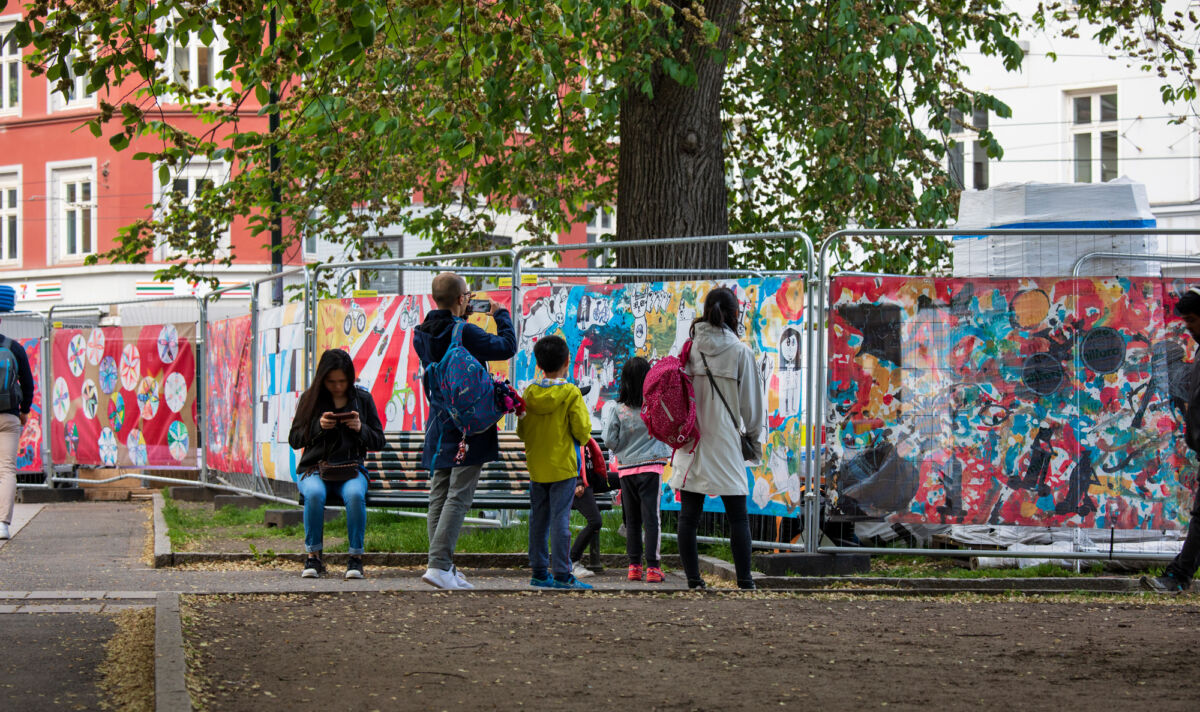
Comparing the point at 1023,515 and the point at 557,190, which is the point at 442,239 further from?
the point at 1023,515

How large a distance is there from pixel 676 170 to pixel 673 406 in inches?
195

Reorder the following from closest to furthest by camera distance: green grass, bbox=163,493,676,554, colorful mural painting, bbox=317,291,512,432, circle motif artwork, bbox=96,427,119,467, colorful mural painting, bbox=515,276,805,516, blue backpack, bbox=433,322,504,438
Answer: blue backpack, bbox=433,322,504,438
colorful mural painting, bbox=515,276,805,516
green grass, bbox=163,493,676,554
colorful mural painting, bbox=317,291,512,432
circle motif artwork, bbox=96,427,119,467

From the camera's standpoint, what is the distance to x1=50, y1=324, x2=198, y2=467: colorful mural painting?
16.7m

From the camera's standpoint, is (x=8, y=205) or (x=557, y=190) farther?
(x=8, y=205)

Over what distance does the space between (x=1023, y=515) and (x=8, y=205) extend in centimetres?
3237

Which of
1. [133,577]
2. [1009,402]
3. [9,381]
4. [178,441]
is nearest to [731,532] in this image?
[1009,402]

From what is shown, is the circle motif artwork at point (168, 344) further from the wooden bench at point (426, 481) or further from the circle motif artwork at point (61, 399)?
the wooden bench at point (426, 481)

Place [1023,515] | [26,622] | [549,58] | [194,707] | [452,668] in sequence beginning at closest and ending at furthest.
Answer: [194,707] → [452,668] → [26,622] → [1023,515] → [549,58]

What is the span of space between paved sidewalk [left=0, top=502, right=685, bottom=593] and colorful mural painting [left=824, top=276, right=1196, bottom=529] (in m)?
1.59

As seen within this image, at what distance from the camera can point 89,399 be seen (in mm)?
17469

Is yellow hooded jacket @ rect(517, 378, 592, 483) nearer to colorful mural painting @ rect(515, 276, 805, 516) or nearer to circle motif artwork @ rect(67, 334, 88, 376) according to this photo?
colorful mural painting @ rect(515, 276, 805, 516)

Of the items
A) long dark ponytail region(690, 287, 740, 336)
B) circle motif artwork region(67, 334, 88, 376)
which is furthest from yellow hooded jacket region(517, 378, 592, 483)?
circle motif artwork region(67, 334, 88, 376)

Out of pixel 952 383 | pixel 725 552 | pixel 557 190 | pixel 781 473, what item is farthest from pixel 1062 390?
pixel 557 190

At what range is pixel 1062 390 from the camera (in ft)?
31.0
